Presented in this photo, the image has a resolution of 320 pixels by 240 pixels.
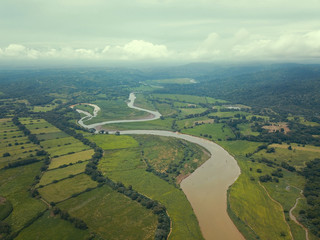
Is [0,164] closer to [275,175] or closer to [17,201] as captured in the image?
[17,201]

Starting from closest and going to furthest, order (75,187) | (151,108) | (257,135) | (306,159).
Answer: (75,187), (306,159), (257,135), (151,108)

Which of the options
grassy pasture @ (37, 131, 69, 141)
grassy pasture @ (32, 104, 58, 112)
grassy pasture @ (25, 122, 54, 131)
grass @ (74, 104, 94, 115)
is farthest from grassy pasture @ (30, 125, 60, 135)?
grass @ (74, 104, 94, 115)

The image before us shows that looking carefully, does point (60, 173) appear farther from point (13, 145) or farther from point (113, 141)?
point (13, 145)

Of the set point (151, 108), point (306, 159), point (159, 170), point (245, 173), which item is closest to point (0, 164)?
point (159, 170)

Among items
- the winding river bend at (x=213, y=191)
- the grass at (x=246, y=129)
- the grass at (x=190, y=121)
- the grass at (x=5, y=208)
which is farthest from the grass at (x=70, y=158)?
the grass at (x=246, y=129)

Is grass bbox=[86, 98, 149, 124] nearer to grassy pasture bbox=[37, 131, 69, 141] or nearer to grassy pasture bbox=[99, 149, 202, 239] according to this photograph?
grassy pasture bbox=[37, 131, 69, 141]

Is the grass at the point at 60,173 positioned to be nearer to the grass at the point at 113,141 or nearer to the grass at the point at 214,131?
the grass at the point at 113,141
